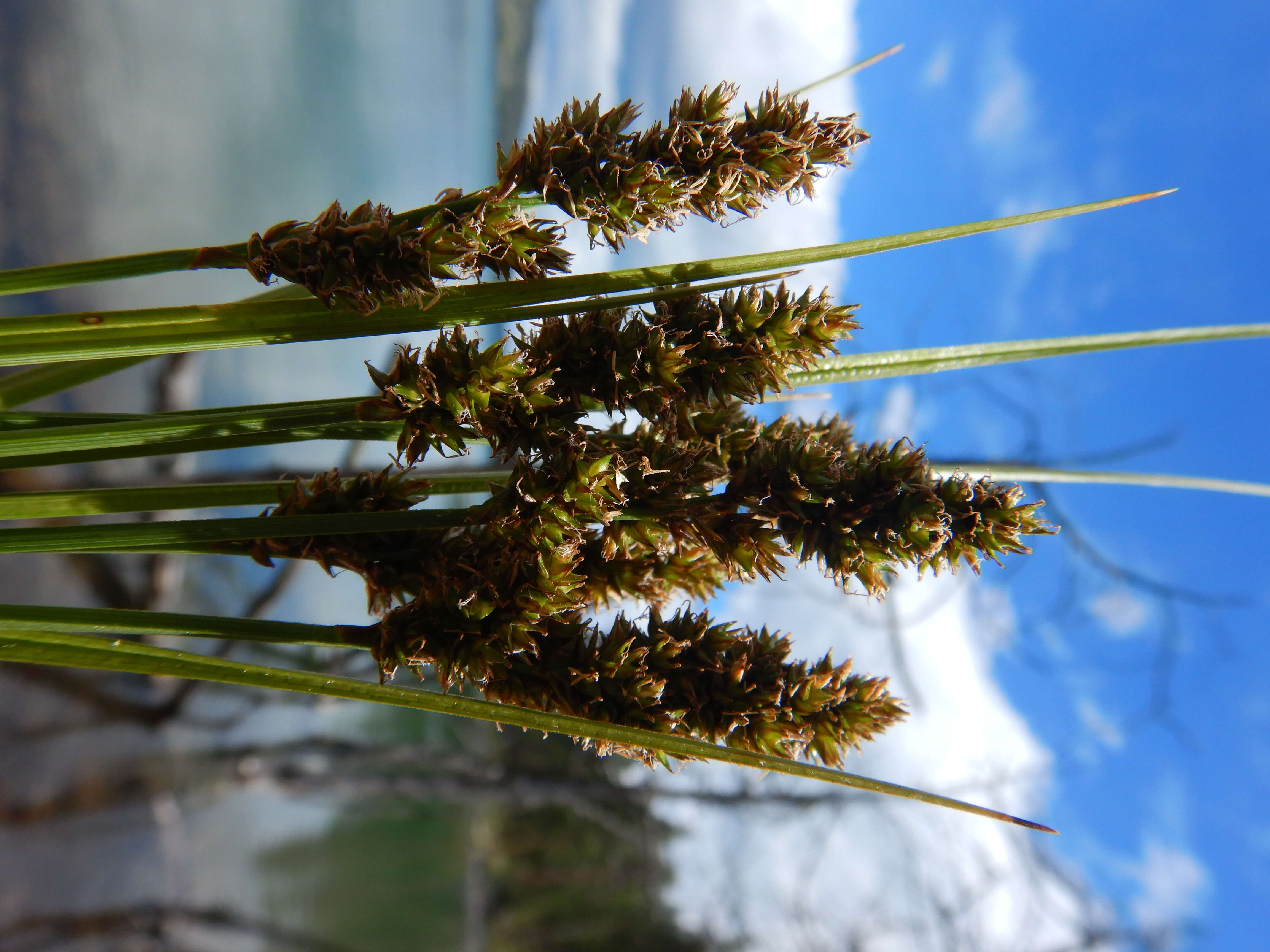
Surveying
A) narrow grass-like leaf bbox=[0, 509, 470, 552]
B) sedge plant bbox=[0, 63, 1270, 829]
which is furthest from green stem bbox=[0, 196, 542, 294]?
→ narrow grass-like leaf bbox=[0, 509, 470, 552]

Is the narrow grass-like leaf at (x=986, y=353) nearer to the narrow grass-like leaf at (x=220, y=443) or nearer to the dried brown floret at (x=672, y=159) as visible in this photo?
the dried brown floret at (x=672, y=159)

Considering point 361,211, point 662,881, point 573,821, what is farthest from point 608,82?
point 662,881

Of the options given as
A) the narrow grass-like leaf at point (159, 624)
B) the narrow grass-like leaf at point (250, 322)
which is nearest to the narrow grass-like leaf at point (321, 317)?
the narrow grass-like leaf at point (250, 322)

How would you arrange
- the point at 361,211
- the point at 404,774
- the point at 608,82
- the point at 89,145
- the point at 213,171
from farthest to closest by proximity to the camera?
the point at 404,774
the point at 608,82
the point at 213,171
the point at 89,145
the point at 361,211

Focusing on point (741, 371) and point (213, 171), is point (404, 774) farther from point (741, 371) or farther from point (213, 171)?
point (741, 371)

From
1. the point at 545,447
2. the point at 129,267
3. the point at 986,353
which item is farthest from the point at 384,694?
the point at 986,353

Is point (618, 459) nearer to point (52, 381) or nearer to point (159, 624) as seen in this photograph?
point (159, 624)
